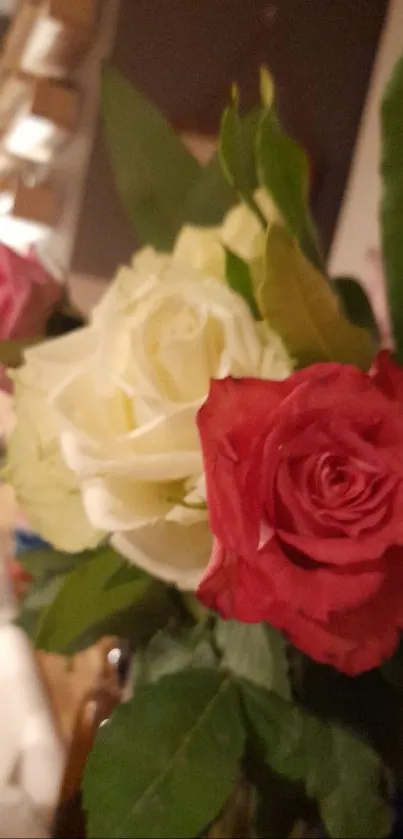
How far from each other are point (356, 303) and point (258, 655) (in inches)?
5.4

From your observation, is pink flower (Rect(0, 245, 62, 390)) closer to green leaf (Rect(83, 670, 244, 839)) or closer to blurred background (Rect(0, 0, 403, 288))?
green leaf (Rect(83, 670, 244, 839))

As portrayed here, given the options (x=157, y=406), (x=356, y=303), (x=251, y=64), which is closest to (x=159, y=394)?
(x=157, y=406)

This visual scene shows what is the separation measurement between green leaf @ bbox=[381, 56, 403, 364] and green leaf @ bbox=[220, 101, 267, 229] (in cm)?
4

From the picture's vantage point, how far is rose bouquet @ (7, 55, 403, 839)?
0.71 ft

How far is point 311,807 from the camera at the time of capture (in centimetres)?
30

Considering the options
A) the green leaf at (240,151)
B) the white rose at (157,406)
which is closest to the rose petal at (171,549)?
the white rose at (157,406)

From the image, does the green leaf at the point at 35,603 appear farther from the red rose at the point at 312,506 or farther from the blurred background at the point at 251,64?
the blurred background at the point at 251,64

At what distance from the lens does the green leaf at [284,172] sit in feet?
0.84

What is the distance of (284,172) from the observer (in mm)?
261

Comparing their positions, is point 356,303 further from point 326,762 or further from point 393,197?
point 326,762

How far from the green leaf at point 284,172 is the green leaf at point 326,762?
0.53 feet

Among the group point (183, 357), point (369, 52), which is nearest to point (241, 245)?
point (183, 357)

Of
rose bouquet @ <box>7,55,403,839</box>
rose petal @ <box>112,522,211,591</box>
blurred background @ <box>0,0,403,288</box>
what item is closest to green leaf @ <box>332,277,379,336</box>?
rose bouquet @ <box>7,55,403,839</box>

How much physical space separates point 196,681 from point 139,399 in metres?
0.10
